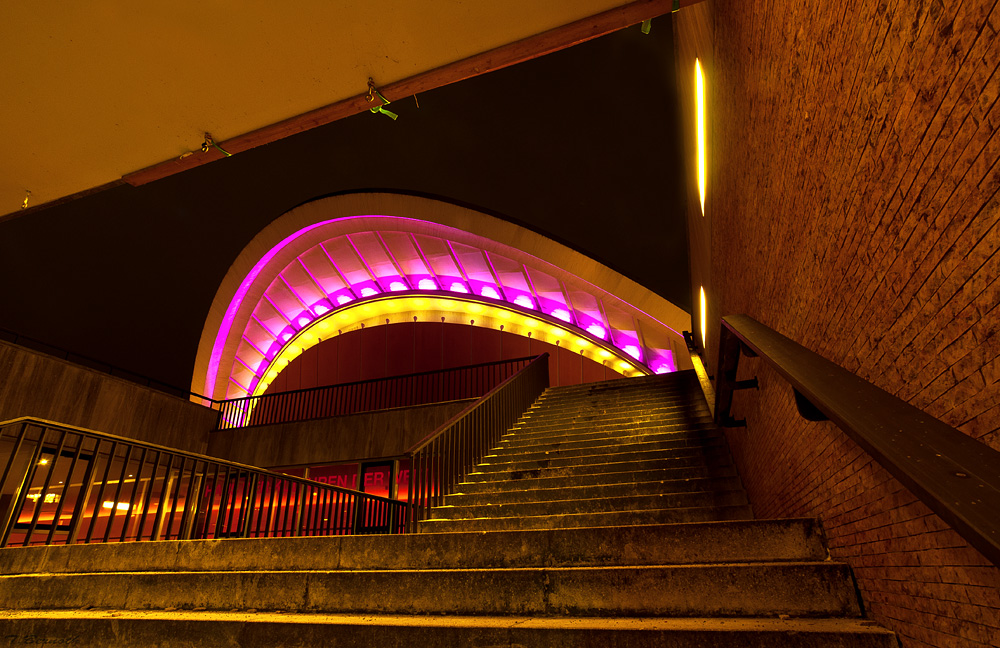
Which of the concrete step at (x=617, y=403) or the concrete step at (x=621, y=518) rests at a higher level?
the concrete step at (x=617, y=403)

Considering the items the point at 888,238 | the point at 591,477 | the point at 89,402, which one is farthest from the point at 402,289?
the point at 888,238

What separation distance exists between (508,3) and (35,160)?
2287 millimetres

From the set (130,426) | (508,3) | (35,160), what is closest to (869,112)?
(508,3)

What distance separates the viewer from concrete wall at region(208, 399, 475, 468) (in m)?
10.6

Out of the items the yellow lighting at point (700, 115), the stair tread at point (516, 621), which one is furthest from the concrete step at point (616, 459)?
the stair tread at point (516, 621)

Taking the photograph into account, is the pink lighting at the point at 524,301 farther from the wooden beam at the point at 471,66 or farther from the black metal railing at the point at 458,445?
the wooden beam at the point at 471,66

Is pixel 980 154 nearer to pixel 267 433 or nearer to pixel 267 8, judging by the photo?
pixel 267 8

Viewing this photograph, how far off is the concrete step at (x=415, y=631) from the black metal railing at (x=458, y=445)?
2.44m

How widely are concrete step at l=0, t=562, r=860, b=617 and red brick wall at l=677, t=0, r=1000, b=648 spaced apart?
10.1 inches

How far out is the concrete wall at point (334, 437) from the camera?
34.9ft

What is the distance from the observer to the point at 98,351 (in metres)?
11.8

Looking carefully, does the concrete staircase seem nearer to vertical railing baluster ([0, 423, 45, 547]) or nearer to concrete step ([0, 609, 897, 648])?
concrete step ([0, 609, 897, 648])

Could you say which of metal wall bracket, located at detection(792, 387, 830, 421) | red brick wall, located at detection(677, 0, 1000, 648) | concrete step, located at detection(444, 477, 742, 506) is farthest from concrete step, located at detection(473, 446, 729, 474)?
metal wall bracket, located at detection(792, 387, 830, 421)

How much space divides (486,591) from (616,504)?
2.12 meters
